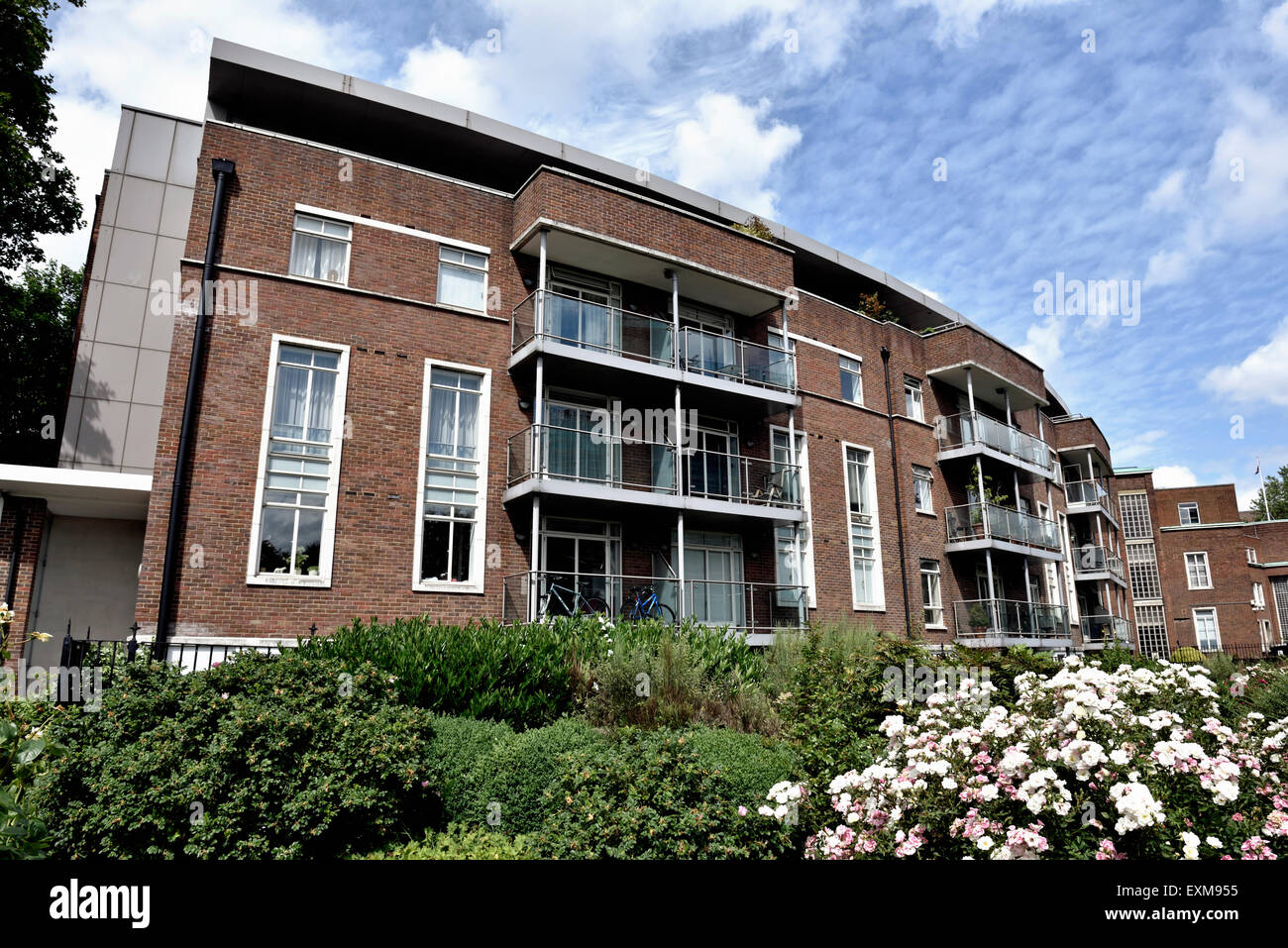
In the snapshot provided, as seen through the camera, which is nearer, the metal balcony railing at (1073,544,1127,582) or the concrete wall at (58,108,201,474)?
the concrete wall at (58,108,201,474)

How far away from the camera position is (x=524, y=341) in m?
15.3

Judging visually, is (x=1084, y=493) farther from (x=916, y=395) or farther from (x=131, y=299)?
(x=131, y=299)

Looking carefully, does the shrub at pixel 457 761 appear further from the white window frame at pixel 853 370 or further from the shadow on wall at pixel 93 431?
the white window frame at pixel 853 370

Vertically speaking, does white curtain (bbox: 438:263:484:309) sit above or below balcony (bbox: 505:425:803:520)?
above

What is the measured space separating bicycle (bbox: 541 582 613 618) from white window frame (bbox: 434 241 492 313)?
557 centimetres

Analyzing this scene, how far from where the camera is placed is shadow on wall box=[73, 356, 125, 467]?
16016 mm

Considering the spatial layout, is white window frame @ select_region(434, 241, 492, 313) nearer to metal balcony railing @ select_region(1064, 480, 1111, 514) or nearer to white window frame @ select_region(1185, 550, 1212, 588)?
metal balcony railing @ select_region(1064, 480, 1111, 514)

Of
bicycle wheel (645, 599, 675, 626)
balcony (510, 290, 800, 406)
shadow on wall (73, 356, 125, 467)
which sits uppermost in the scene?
balcony (510, 290, 800, 406)

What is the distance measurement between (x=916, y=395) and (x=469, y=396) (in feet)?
49.1

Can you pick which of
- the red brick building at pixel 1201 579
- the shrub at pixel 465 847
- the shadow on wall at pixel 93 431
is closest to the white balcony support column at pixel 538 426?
the shrub at pixel 465 847

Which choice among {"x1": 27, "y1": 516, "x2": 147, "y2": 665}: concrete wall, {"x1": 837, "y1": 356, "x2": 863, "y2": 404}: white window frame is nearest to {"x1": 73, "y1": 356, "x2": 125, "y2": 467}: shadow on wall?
{"x1": 27, "y1": 516, "x2": 147, "y2": 665}: concrete wall

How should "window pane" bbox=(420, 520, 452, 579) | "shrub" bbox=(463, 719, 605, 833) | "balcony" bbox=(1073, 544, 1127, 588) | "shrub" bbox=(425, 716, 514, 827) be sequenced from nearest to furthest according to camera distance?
"shrub" bbox=(463, 719, 605, 833), "shrub" bbox=(425, 716, 514, 827), "window pane" bbox=(420, 520, 452, 579), "balcony" bbox=(1073, 544, 1127, 588)

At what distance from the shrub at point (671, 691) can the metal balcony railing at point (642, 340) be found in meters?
6.97
